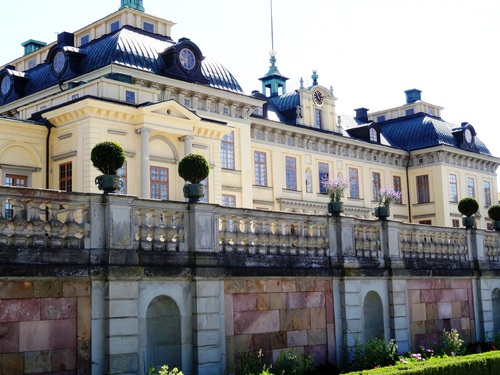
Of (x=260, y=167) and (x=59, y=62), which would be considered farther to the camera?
(x=260, y=167)

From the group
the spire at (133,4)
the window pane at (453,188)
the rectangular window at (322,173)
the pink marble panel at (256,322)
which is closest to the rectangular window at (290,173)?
the rectangular window at (322,173)

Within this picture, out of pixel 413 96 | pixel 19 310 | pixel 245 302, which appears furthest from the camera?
pixel 413 96

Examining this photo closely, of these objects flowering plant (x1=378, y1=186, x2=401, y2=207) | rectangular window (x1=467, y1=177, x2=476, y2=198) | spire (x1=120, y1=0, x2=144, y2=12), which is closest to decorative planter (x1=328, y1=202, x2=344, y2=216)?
flowering plant (x1=378, y1=186, x2=401, y2=207)

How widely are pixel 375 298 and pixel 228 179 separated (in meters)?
18.7

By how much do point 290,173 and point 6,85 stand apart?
16169 mm

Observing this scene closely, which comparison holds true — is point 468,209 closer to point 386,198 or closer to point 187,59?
point 386,198

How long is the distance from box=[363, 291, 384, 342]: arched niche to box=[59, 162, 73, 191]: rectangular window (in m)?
14.4

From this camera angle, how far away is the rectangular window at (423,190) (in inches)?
2010

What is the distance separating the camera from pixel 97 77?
103ft

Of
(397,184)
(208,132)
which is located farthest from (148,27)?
(397,184)

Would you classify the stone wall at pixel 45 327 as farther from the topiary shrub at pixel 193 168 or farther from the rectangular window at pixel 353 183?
the rectangular window at pixel 353 183

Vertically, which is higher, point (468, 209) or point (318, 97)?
point (318, 97)

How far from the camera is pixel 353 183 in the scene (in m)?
47.3

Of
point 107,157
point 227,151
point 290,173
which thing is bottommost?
point 107,157
